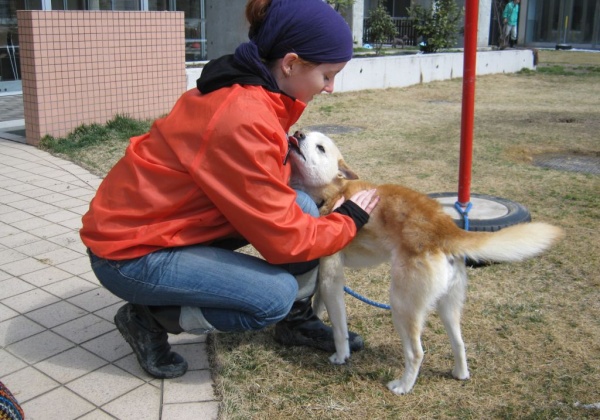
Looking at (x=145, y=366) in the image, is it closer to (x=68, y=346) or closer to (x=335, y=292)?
(x=68, y=346)

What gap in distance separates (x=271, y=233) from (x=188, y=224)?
1.18ft

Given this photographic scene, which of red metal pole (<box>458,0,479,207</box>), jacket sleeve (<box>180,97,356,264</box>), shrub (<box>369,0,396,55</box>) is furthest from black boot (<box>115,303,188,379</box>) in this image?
shrub (<box>369,0,396,55</box>)

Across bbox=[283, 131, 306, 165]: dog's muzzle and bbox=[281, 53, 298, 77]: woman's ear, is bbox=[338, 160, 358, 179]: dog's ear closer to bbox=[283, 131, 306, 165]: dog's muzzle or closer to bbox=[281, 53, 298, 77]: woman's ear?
bbox=[283, 131, 306, 165]: dog's muzzle

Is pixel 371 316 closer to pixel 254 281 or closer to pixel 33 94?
pixel 254 281

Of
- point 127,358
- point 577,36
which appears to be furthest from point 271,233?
point 577,36

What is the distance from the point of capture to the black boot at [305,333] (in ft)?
10.4

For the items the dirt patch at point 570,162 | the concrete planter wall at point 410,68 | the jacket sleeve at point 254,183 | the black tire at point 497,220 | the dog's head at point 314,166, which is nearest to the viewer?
the jacket sleeve at point 254,183

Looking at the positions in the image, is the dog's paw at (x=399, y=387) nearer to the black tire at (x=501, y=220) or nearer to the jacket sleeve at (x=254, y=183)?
the jacket sleeve at (x=254, y=183)

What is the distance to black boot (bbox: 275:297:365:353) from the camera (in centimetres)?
318

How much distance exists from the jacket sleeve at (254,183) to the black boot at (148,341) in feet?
2.28

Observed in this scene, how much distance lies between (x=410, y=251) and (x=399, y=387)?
0.63 m

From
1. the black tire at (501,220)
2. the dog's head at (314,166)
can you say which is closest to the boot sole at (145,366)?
the dog's head at (314,166)

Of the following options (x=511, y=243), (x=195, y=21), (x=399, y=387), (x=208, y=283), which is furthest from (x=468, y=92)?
(x=195, y=21)

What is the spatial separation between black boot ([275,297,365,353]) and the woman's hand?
2.01 feet
